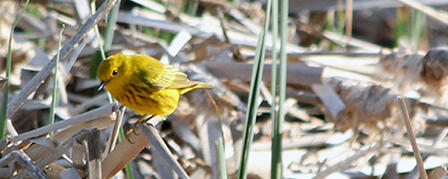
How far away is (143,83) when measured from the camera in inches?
102

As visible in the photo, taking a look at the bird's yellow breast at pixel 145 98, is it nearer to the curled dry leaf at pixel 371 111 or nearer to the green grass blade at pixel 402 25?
the curled dry leaf at pixel 371 111

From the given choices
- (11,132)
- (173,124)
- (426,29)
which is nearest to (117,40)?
(173,124)

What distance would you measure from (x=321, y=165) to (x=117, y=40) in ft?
4.81

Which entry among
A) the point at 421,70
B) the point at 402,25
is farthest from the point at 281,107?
the point at 402,25

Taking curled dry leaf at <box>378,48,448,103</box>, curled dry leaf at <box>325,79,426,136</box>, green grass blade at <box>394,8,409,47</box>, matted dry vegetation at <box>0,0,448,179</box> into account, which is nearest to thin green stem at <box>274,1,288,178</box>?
matted dry vegetation at <box>0,0,448,179</box>

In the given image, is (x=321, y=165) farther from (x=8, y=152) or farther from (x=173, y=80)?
(x=8, y=152)

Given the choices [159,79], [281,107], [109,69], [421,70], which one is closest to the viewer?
[281,107]

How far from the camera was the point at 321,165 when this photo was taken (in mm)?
2684

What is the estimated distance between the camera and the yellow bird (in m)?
2.45

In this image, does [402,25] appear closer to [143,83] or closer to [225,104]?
[225,104]

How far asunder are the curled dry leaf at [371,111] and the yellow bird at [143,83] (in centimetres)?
77

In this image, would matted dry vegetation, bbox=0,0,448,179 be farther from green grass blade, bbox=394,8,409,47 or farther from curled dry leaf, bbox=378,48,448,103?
green grass blade, bbox=394,8,409,47

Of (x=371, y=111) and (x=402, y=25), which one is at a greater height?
(x=402, y=25)

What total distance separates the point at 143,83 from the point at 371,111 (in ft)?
3.31
